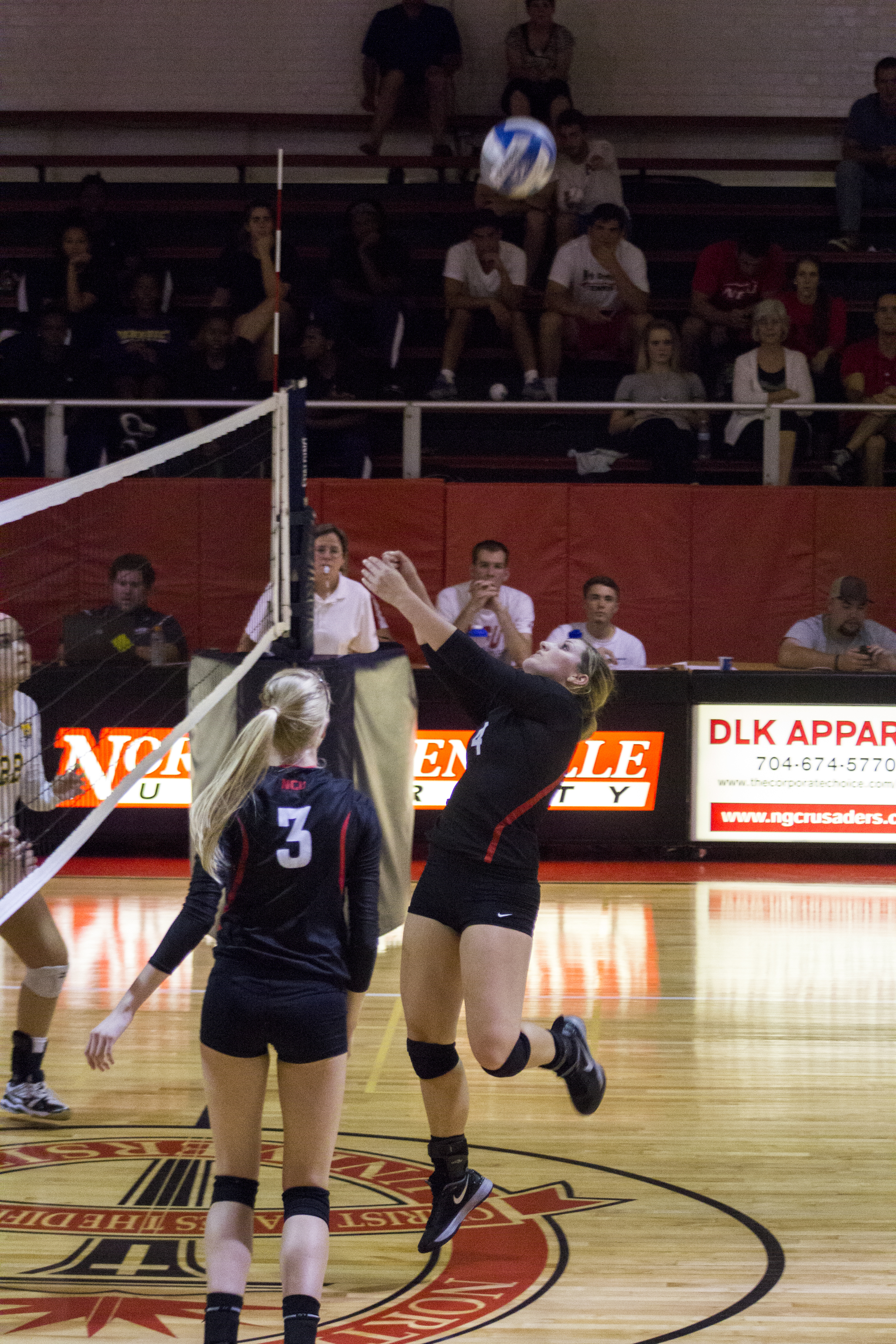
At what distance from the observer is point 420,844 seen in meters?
10.3

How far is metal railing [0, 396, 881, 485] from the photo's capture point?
10.9 meters

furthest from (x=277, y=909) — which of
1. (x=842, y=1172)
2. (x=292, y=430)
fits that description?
(x=292, y=430)

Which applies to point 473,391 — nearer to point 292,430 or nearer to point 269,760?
point 292,430

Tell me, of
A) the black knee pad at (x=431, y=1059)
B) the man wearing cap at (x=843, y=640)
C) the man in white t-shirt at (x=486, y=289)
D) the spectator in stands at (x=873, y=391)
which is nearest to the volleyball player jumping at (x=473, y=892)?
the black knee pad at (x=431, y=1059)

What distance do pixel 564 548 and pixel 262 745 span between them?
7.84 meters

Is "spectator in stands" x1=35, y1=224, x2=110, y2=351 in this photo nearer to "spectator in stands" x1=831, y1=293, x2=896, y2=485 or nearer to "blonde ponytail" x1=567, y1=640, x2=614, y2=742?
"spectator in stands" x1=831, y1=293, x2=896, y2=485

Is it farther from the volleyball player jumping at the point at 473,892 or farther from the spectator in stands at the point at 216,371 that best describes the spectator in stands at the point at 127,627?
the volleyball player jumping at the point at 473,892

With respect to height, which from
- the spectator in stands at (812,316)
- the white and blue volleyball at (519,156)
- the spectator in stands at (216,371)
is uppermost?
the white and blue volleyball at (519,156)

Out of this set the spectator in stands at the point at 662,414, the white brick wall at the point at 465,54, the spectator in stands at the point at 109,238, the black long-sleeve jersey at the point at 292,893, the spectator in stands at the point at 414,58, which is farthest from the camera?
the white brick wall at the point at 465,54

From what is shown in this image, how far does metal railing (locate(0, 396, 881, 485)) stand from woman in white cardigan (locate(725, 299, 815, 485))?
0.07 m

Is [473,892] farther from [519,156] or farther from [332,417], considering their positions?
[332,417]

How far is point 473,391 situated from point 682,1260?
9.44 m

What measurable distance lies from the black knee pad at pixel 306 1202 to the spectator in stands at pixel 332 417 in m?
8.45

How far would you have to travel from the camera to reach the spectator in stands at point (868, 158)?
13695mm
